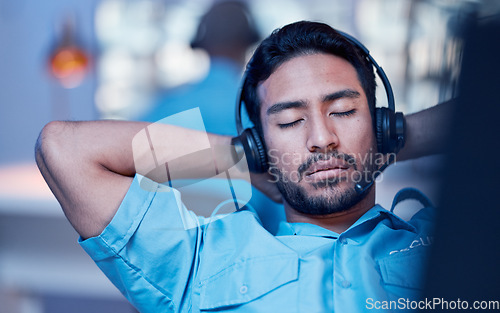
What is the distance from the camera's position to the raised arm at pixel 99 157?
3.01 ft

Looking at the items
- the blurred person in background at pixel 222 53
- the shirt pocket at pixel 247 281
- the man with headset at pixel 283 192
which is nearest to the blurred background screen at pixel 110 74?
the blurred person in background at pixel 222 53

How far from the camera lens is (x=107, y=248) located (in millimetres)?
911

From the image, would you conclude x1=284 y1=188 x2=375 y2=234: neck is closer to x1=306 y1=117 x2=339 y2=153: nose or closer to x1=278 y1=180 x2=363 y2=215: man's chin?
x1=278 y1=180 x2=363 y2=215: man's chin

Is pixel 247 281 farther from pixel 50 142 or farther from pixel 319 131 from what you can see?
pixel 50 142

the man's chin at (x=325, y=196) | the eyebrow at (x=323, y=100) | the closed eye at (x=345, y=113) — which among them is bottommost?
the man's chin at (x=325, y=196)

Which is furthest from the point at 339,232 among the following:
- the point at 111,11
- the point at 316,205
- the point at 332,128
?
the point at 111,11

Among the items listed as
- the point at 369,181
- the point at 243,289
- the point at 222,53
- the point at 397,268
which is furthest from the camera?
the point at 222,53

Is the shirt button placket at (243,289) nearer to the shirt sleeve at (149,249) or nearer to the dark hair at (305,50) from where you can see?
the shirt sleeve at (149,249)

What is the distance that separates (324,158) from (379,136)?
13 centimetres

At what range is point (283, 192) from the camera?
1036 mm

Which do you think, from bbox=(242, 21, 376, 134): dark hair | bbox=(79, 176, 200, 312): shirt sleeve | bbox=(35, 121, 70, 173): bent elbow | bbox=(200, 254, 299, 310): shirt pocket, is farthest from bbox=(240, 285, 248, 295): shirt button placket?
bbox=(35, 121, 70, 173): bent elbow

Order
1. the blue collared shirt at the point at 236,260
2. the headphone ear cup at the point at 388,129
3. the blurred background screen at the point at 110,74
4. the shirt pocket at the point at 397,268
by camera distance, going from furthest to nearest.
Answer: the blurred background screen at the point at 110,74 → the headphone ear cup at the point at 388,129 → the blue collared shirt at the point at 236,260 → the shirt pocket at the point at 397,268

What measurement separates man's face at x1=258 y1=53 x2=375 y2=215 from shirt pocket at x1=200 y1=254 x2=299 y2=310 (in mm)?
145

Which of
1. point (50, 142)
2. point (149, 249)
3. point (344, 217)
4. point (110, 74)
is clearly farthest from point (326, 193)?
point (110, 74)
